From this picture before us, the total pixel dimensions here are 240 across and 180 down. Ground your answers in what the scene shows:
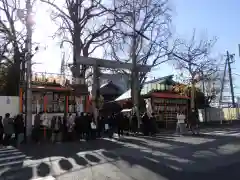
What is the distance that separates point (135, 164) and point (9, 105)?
14.4 metres

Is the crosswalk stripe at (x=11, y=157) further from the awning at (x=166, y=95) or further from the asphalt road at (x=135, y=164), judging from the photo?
the awning at (x=166, y=95)

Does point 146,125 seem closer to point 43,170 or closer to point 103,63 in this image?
point 103,63

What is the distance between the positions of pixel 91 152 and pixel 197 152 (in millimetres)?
4456

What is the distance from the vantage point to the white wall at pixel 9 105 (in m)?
21.6

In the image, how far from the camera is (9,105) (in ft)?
71.5

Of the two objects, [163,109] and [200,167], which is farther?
[163,109]

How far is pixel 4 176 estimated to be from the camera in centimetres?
931

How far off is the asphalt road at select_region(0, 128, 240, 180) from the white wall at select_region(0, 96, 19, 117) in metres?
8.43

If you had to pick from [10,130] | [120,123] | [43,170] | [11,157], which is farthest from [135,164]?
[120,123]

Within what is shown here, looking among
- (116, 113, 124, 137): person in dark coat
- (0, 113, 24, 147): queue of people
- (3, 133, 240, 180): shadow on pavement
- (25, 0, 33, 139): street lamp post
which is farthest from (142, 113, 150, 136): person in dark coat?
(0, 113, 24, 147): queue of people

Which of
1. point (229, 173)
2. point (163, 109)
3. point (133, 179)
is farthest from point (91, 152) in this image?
point (163, 109)

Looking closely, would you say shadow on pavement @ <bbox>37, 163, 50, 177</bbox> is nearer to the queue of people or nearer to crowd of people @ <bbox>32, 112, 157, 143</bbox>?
the queue of people

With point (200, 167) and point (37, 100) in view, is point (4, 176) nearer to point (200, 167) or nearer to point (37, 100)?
point (200, 167)

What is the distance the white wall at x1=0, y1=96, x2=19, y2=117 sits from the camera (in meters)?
21.6
